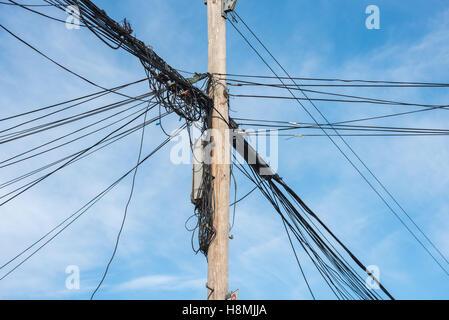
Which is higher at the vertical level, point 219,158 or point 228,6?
point 228,6

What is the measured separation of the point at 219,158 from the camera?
6.55m

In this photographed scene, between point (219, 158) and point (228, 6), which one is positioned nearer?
point (219, 158)

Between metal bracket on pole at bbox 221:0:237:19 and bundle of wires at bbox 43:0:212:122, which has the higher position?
metal bracket on pole at bbox 221:0:237:19

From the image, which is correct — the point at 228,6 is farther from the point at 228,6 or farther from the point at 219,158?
the point at 219,158

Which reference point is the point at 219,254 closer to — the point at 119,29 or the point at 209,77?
the point at 209,77

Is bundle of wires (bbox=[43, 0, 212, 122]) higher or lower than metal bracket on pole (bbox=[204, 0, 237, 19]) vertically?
lower

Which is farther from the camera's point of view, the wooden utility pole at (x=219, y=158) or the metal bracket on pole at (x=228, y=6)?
the metal bracket on pole at (x=228, y=6)

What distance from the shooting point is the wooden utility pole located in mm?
5992

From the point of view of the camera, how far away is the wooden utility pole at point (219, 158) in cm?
599

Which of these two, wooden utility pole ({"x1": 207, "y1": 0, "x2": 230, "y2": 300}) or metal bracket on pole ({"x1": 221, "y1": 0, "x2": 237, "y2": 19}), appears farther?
metal bracket on pole ({"x1": 221, "y1": 0, "x2": 237, "y2": 19})

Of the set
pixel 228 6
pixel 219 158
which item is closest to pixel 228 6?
pixel 228 6

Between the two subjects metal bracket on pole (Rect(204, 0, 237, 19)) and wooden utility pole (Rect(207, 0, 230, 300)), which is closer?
wooden utility pole (Rect(207, 0, 230, 300))
